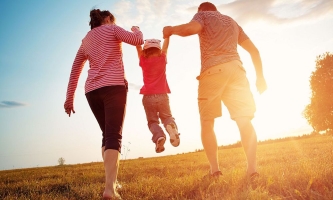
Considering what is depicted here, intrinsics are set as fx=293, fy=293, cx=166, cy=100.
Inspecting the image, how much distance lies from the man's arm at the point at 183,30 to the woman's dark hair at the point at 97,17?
3.16 feet

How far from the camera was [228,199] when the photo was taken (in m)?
3.43

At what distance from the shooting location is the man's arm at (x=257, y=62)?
5.38 m

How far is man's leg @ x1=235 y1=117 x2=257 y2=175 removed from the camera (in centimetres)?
470

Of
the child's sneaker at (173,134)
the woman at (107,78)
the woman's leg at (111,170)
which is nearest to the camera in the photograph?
the woman's leg at (111,170)

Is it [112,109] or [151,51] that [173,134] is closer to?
[112,109]

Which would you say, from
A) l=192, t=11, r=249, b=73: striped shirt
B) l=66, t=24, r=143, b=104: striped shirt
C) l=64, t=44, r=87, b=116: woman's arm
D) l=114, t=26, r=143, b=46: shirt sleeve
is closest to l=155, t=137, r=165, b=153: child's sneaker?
l=66, t=24, r=143, b=104: striped shirt

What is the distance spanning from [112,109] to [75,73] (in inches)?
49.3

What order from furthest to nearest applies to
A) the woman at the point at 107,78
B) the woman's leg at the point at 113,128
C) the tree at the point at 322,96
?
the tree at the point at 322,96, the woman at the point at 107,78, the woman's leg at the point at 113,128

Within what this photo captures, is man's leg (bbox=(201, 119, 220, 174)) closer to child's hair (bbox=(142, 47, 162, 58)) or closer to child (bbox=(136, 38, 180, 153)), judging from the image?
child (bbox=(136, 38, 180, 153))

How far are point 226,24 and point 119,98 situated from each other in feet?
7.81

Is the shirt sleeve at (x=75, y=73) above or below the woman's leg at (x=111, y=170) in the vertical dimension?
above

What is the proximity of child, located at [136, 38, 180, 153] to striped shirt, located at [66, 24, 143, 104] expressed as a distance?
0.95 metres

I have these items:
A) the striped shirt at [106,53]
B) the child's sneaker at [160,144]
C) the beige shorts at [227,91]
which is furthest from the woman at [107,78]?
the beige shorts at [227,91]

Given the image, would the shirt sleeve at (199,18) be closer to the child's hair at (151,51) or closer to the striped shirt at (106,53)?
the child's hair at (151,51)
